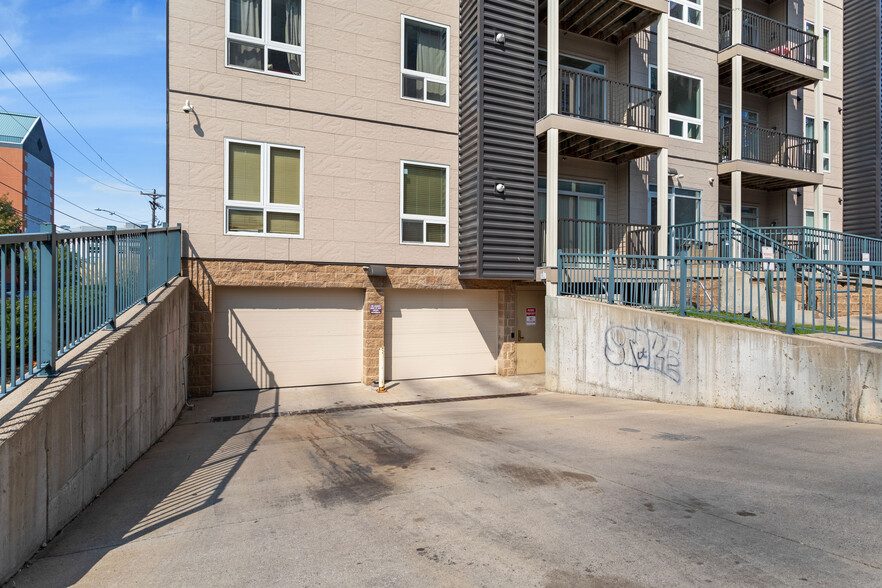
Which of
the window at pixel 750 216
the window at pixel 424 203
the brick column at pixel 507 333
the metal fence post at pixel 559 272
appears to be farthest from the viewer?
the window at pixel 750 216

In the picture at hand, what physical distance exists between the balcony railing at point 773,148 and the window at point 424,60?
9.06 meters

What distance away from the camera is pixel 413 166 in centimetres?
1152

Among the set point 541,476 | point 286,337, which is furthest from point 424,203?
point 541,476

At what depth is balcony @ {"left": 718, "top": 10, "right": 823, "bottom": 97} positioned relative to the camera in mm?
14328

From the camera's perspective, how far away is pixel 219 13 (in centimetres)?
977

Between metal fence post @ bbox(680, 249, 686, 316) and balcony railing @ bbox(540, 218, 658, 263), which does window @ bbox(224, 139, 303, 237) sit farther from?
metal fence post @ bbox(680, 249, 686, 316)

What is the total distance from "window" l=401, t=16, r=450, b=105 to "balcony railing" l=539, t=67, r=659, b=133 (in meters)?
2.49

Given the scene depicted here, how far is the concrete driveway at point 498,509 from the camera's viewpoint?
306cm

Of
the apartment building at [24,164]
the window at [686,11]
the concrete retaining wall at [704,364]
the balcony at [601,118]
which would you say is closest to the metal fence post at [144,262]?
the concrete retaining wall at [704,364]

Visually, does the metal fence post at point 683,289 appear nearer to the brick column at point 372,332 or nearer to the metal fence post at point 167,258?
the brick column at point 372,332

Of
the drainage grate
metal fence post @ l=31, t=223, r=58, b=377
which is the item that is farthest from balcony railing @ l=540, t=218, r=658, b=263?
metal fence post @ l=31, t=223, r=58, b=377

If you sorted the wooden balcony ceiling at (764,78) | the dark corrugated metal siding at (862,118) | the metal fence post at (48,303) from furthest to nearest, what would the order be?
the dark corrugated metal siding at (862,118), the wooden balcony ceiling at (764,78), the metal fence post at (48,303)

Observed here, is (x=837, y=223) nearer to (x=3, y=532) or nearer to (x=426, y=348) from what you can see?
(x=426, y=348)

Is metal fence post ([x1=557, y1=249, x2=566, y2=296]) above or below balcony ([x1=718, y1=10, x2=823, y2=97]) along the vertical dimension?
below
